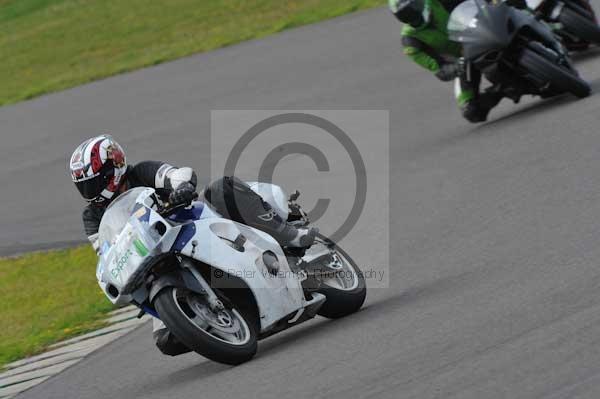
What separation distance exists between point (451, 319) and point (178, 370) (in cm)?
184

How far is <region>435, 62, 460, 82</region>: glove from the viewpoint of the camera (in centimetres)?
1252

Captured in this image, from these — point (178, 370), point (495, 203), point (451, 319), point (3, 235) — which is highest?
point (451, 319)

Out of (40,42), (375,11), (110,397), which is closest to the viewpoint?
Result: (110,397)

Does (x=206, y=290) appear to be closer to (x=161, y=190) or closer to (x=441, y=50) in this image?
(x=161, y=190)

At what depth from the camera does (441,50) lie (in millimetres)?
12711

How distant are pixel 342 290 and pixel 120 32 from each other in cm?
1763

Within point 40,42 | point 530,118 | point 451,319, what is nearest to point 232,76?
point 530,118

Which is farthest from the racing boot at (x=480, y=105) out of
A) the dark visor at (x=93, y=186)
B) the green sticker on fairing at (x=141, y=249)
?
the green sticker on fairing at (x=141, y=249)

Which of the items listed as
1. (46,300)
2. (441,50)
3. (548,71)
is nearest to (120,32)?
(441,50)

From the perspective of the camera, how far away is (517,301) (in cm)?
671

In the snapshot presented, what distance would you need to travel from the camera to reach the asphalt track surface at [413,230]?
591 cm

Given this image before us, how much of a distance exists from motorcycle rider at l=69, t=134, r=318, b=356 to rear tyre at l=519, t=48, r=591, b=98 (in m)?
4.43

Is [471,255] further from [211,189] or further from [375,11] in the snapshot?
[375,11]

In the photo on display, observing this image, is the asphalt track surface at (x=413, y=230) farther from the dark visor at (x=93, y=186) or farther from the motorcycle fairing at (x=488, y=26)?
the dark visor at (x=93, y=186)
